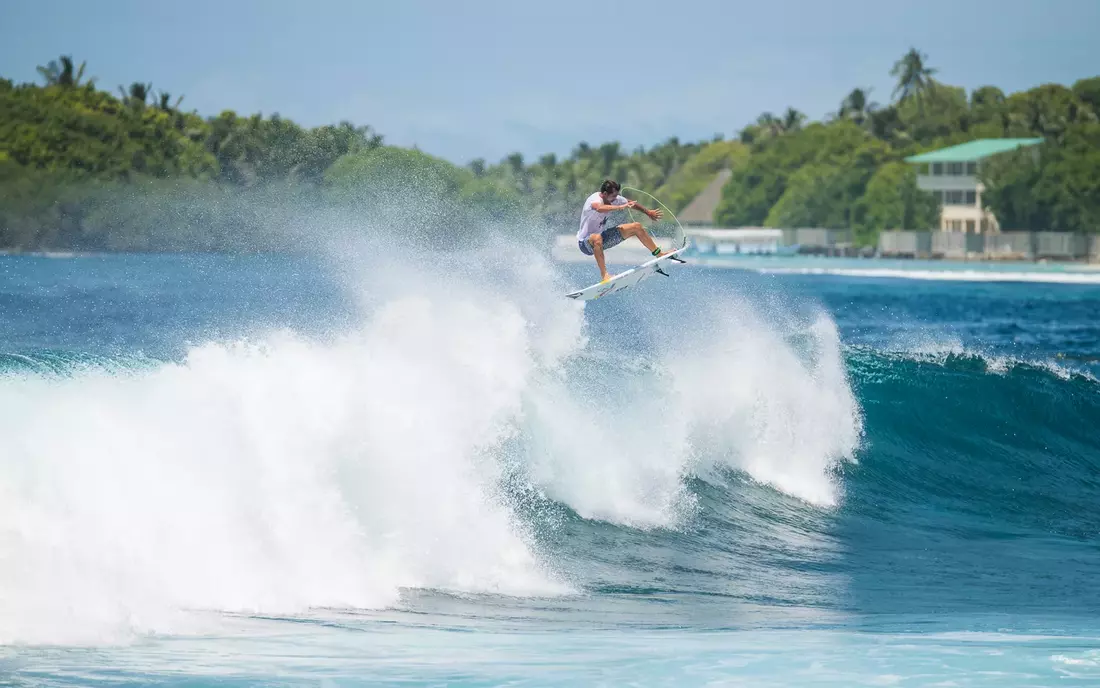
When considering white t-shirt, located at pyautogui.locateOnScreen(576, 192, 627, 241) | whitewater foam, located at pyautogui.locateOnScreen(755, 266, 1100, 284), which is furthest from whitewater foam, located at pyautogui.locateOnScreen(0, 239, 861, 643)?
whitewater foam, located at pyautogui.locateOnScreen(755, 266, 1100, 284)

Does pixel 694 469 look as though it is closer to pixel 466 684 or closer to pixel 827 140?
pixel 466 684

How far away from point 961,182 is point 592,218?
108082 mm

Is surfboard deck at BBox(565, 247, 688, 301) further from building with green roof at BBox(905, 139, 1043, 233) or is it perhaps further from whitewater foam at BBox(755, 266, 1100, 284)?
building with green roof at BBox(905, 139, 1043, 233)

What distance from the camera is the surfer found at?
1595 cm

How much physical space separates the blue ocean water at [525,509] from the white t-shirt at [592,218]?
131 cm

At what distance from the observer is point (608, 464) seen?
16.3 m

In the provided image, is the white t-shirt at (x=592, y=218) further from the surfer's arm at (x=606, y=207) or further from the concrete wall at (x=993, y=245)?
the concrete wall at (x=993, y=245)

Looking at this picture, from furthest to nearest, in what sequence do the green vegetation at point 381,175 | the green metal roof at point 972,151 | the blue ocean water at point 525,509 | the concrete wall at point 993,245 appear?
the green metal roof at point 972,151, the concrete wall at point 993,245, the green vegetation at point 381,175, the blue ocean water at point 525,509

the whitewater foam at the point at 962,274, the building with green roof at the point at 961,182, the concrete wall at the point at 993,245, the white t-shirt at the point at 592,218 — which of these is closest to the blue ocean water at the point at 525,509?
the white t-shirt at the point at 592,218

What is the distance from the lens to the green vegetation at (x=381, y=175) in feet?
212

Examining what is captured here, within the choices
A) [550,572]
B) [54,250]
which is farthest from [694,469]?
[54,250]

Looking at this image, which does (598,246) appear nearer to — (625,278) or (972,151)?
(625,278)

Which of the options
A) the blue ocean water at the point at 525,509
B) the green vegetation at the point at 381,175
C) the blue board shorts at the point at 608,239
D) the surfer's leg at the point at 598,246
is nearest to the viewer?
the blue ocean water at the point at 525,509

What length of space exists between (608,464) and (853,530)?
2.87 meters
